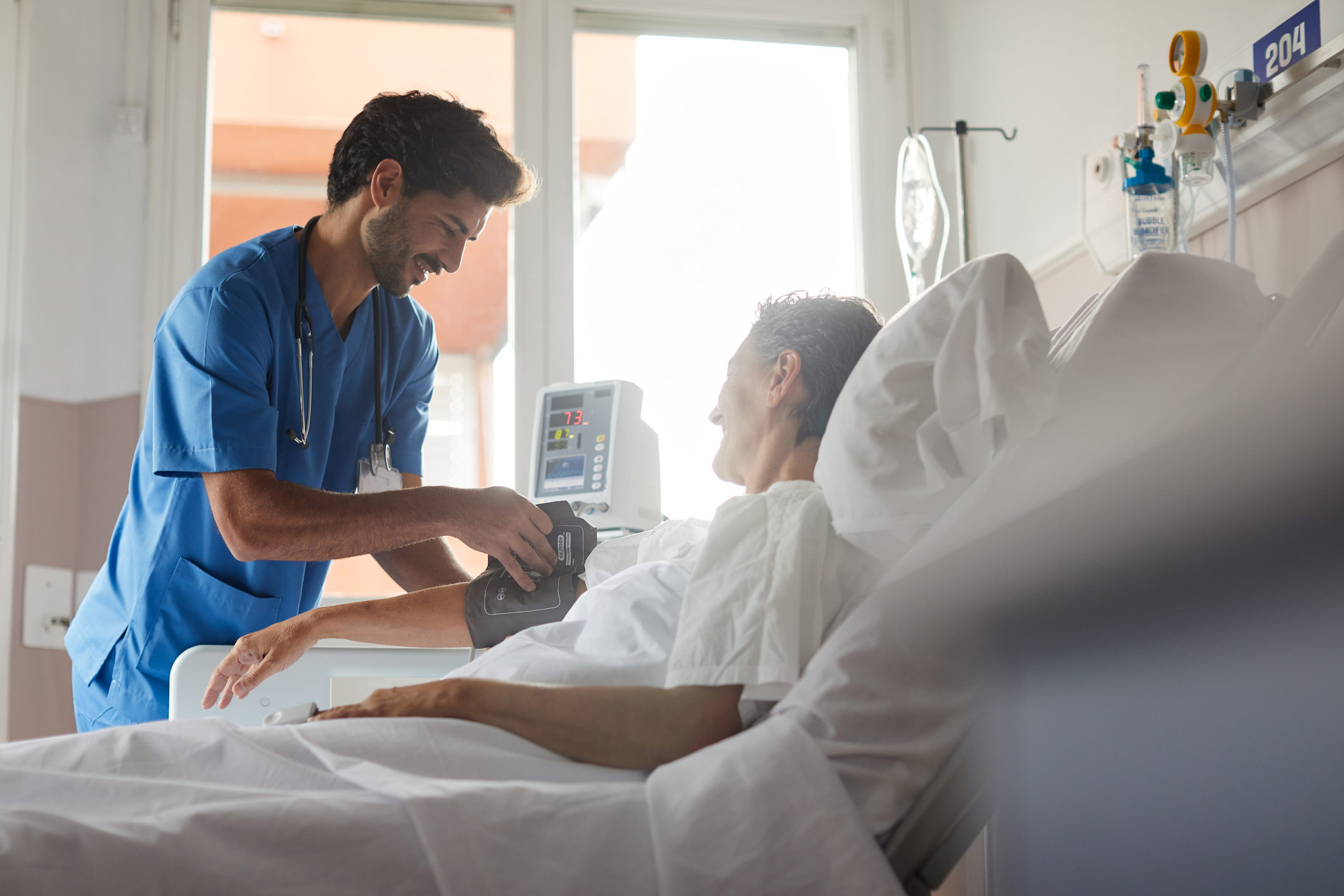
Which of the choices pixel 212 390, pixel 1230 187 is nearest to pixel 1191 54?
pixel 1230 187

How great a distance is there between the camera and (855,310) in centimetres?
142

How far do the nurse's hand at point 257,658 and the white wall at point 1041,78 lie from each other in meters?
1.68

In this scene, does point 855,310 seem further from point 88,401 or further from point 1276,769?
point 88,401

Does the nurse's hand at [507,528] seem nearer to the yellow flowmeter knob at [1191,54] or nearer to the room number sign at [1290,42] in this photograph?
the yellow flowmeter knob at [1191,54]

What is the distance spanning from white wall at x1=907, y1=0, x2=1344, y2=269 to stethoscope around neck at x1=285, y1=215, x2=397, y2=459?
141 centimetres

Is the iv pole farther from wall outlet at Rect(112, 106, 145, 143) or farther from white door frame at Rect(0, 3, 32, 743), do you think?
white door frame at Rect(0, 3, 32, 743)

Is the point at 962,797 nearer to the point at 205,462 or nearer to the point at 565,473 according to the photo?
the point at 205,462

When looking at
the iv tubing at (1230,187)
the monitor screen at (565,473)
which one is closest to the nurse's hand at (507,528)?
the monitor screen at (565,473)

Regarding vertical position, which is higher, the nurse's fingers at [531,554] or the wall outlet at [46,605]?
the nurse's fingers at [531,554]

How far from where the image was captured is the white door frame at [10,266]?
2.38m

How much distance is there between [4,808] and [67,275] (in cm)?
216

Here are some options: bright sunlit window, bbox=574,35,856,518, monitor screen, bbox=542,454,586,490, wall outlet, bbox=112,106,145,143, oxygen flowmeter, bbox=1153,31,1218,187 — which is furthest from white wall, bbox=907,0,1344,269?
wall outlet, bbox=112,106,145,143

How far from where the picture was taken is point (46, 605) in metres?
2.41

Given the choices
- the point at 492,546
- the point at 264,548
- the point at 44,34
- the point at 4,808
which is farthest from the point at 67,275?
the point at 4,808
